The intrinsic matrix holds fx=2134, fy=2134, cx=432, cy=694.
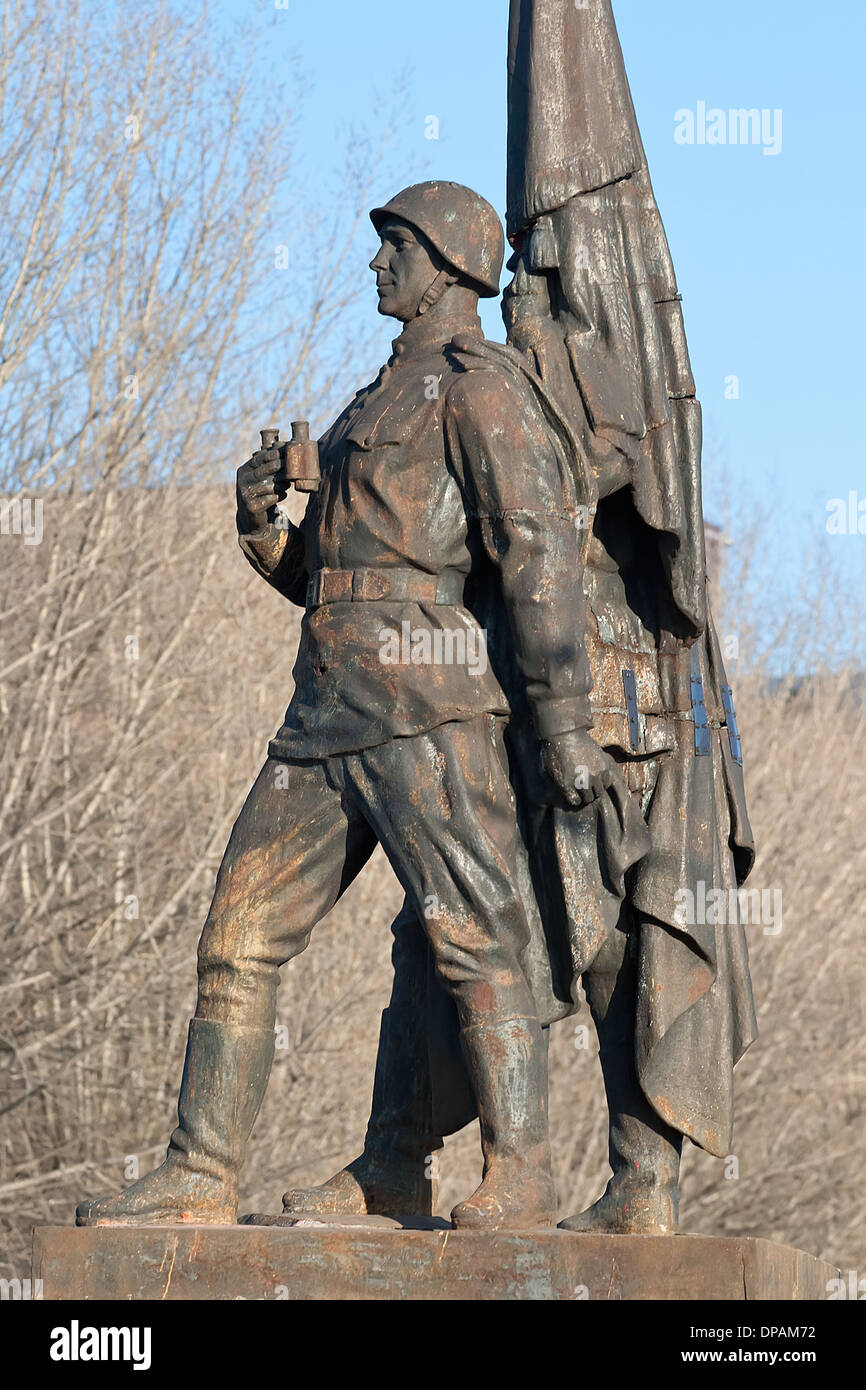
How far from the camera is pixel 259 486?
5941mm

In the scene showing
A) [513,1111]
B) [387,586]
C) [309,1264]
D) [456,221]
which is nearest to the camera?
[309,1264]

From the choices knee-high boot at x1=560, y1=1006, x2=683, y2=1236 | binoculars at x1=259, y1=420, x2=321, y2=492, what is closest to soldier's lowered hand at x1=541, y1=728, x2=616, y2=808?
knee-high boot at x1=560, y1=1006, x2=683, y2=1236

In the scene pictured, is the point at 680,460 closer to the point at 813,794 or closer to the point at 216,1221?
the point at 216,1221

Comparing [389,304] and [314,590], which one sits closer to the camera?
[314,590]

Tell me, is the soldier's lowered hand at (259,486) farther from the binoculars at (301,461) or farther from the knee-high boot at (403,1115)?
the knee-high boot at (403,1115)

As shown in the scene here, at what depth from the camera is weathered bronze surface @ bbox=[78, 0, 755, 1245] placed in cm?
552

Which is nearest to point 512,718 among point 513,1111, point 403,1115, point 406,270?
point 513,1111

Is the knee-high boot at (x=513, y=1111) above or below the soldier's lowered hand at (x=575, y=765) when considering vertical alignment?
below

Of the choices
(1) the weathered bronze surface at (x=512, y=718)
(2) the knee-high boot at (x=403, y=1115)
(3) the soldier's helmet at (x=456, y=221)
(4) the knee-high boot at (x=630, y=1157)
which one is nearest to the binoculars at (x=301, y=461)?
(1) the weathered bronze surface at (x=512, y=718)

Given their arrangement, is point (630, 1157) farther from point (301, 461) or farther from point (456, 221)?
point (456, 221)

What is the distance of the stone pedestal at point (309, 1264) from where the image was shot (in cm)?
511

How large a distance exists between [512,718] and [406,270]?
4.22ft

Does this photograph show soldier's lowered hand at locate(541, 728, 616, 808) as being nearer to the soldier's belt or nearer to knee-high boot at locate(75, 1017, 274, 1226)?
the soldier's belt
